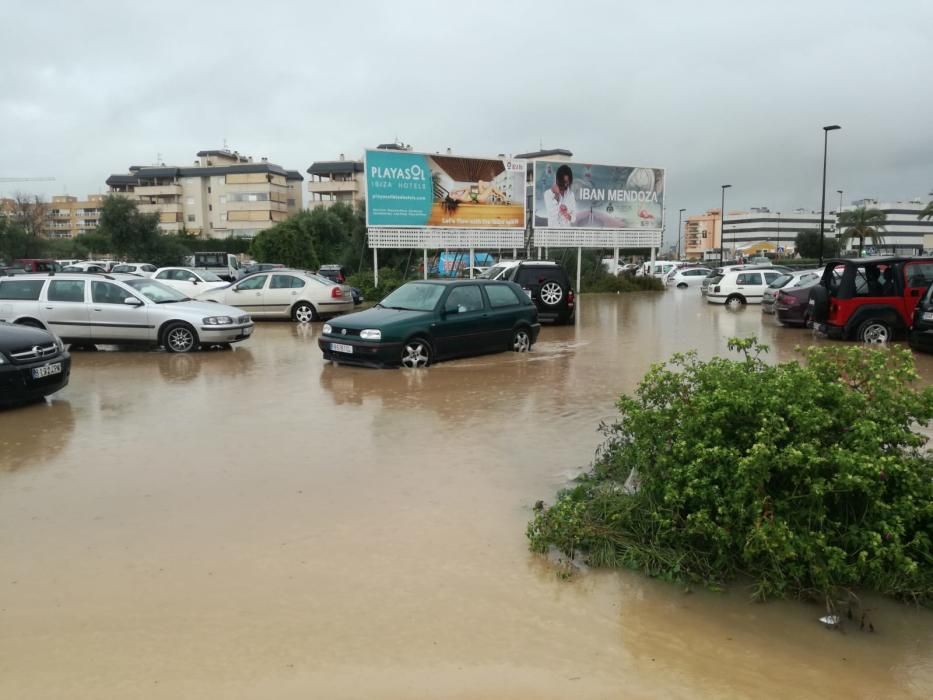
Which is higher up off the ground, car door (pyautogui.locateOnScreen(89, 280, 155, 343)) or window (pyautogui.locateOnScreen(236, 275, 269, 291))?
window (pyautogui.locateOnScreen(236, 275, 269, 291))

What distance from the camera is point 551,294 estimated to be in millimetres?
20047

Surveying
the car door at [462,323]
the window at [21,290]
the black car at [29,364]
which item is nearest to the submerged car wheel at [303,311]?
the window at [21,290]

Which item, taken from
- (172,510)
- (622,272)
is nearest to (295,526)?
(172,510)

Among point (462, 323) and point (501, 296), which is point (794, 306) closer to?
point (501, 296)

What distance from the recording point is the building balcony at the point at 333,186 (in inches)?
3784

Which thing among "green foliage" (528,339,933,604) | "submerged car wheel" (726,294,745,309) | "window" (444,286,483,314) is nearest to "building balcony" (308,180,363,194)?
"submerged car wheel" (726,294,745,309)

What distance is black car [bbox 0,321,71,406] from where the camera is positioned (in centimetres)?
865

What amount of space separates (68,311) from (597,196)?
2254cm

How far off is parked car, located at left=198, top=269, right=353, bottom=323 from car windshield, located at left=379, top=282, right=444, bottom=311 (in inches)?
313

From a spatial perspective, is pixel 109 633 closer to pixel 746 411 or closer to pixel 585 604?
pixel 585 604

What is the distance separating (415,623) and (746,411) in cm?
229

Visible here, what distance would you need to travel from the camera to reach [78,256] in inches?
2350

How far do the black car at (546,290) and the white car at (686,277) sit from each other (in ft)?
87.3

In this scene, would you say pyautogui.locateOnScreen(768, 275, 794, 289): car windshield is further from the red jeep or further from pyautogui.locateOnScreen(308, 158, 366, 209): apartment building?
pyautogui.locateOnScreen(308, 158, 366, 209): apartment building
